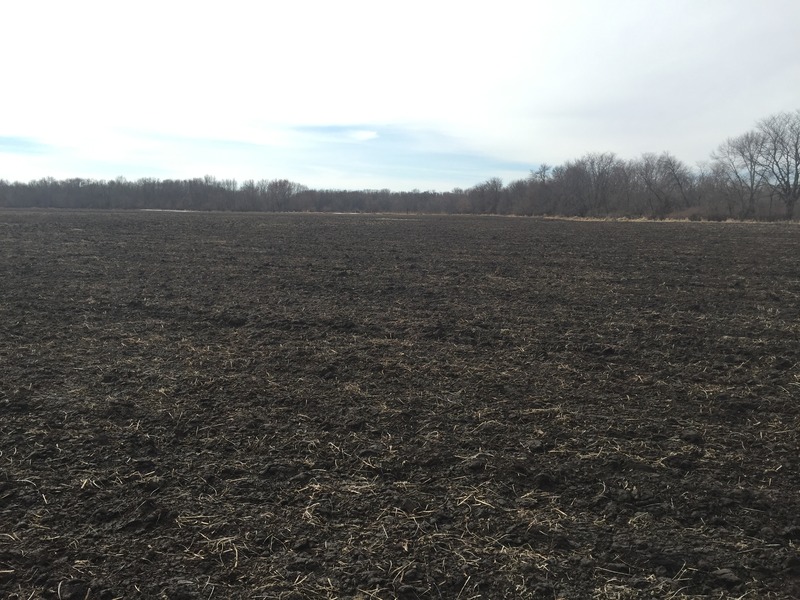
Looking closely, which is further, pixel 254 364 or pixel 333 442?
pixel 254 364

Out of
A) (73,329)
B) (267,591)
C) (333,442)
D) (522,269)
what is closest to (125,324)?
(73,329)

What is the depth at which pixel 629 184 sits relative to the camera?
79.5m

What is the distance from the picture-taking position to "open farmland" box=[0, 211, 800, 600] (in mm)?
2898

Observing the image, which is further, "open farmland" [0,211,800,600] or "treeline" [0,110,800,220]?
"treeline" [0,110,800,220]

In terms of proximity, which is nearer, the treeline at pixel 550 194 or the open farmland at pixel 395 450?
the open farmland at pixel 395 450

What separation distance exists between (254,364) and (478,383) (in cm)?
270

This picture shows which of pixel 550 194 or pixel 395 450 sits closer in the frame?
pixel 395 450

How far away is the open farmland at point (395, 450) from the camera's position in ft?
9.51

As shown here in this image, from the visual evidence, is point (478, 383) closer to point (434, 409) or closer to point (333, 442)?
point (434, 409)

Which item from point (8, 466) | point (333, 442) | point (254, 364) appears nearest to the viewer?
point (8, 466)

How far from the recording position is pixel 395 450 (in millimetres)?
4223

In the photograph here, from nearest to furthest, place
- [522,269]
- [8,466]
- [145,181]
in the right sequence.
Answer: [8,466] < [522,269] < [145,181]

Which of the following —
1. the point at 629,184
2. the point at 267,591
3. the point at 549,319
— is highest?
the point at 629,184

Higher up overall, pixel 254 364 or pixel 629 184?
pixel 629 184
